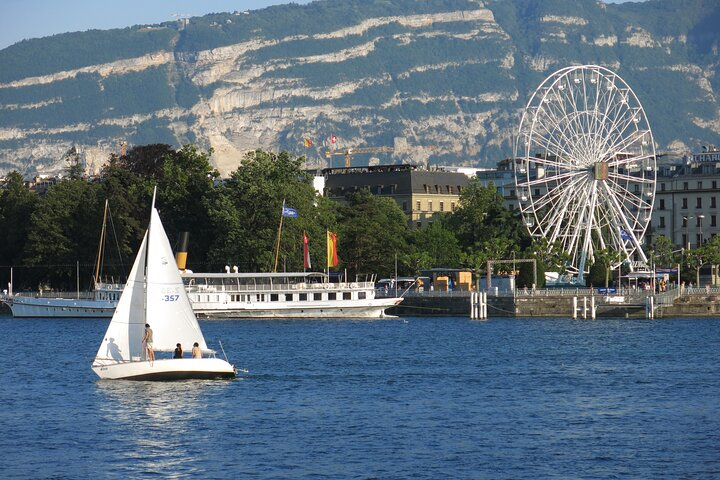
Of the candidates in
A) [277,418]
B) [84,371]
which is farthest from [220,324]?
[277,418]

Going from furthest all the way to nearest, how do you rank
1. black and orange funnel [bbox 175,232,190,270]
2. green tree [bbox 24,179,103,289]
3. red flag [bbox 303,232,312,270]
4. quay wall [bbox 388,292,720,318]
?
green tree [bbox 24,179,103,289], red flag [bbox 303,232,312,270], black and orange funnel [bbox 175,232,190,270], quay wall [bbox 388,292,720,318]

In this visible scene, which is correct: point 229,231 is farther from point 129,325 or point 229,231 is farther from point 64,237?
point 129,325

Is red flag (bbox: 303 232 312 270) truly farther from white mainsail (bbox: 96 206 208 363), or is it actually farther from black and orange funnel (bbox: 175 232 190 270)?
white mainsail (bbox: 96 206 208 363)

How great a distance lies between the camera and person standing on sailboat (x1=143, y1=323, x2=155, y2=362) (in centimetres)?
6531

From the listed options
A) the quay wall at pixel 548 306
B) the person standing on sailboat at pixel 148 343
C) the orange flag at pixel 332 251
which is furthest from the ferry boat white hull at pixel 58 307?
the person standing on sailboat at pixel 148 343

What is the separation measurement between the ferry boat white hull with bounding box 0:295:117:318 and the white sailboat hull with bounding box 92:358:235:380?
2653 inches

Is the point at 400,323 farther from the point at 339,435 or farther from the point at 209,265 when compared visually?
the point at 339,435

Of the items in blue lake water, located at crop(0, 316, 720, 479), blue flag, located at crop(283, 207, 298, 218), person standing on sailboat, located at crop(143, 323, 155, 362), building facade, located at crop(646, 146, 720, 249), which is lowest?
blue lake water, located at crop(0, 316, 720, 479)

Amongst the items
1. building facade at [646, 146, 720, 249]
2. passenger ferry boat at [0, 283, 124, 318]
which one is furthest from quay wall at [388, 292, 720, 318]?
building facade at [646, 146, 720, 249]

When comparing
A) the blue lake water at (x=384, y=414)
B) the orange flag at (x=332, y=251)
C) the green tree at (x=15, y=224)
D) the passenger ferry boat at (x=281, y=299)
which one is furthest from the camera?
the green tree at (x=15, y=224)

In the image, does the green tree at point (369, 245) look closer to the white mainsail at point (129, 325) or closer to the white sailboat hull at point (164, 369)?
the white sailboat hull at point (164, 369)

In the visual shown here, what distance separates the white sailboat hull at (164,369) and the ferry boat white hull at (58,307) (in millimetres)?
67394

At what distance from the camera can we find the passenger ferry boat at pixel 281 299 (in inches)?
5123

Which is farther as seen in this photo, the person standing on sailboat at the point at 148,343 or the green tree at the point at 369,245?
the green tree at the point at 369,245
